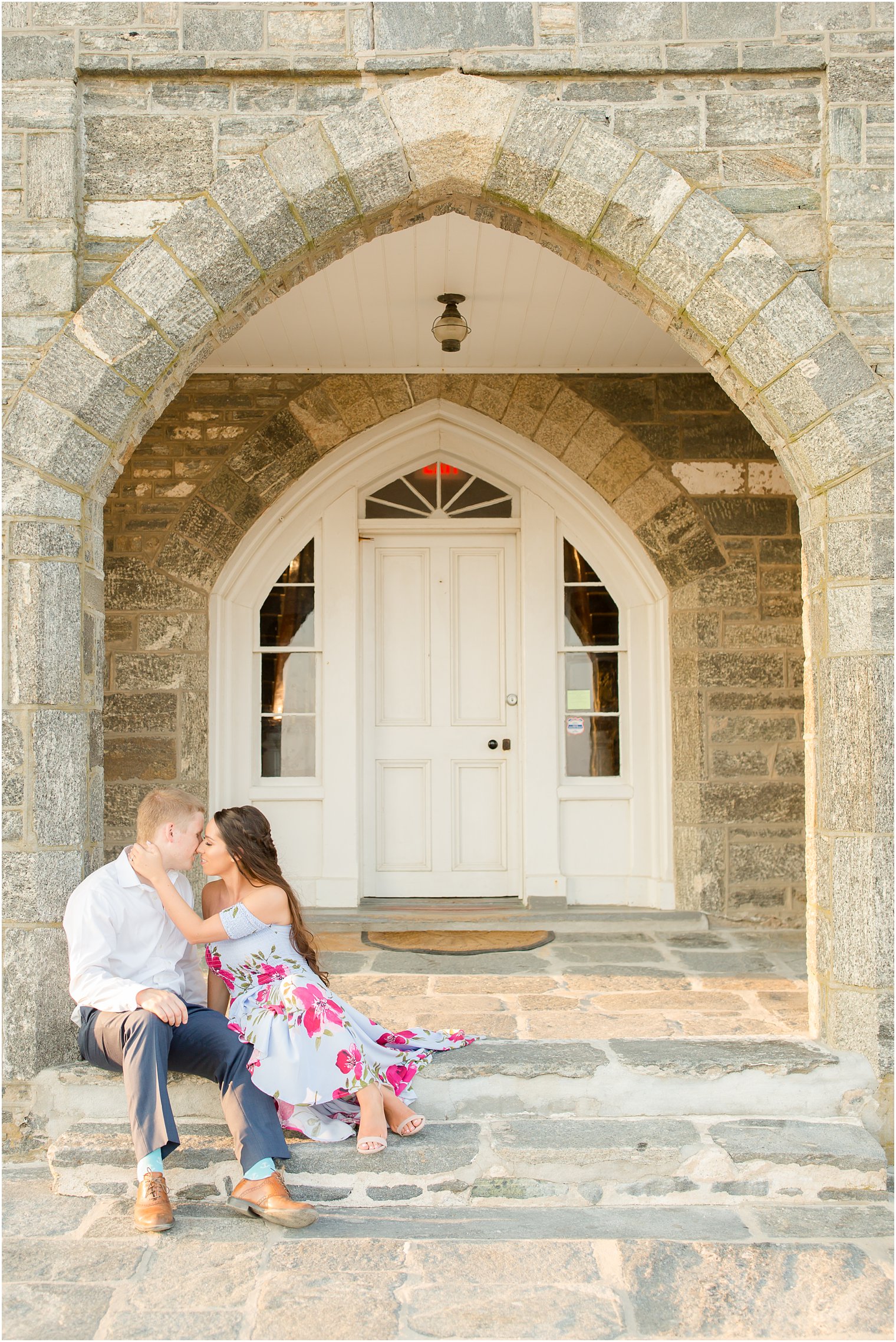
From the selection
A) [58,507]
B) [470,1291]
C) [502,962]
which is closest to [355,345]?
[58,507]

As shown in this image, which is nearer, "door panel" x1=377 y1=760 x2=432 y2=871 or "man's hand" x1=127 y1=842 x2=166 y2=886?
"man's hand" x1=127 y1=842 x2=166 y2=886

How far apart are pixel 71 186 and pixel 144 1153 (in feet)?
9.44

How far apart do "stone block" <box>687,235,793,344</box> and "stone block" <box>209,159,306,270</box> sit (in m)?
1.38

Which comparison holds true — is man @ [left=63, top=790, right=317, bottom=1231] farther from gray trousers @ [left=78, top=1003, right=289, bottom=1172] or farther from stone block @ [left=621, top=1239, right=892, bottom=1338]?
stone block @ [left=621, top=1239, right=892, bottom=1338]

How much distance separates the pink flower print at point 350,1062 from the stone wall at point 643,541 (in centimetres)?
243

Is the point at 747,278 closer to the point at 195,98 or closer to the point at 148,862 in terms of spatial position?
the point at 195,98

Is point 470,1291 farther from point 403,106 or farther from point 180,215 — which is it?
point 403,106

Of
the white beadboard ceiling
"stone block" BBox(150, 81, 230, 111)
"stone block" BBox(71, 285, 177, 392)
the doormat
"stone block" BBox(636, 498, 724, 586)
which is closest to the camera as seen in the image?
"stone block" BBox(71, 285, 177, 392)

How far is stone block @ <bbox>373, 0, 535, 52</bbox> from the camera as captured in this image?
130 inches

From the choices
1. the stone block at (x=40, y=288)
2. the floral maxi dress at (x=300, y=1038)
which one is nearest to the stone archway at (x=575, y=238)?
the stone block at (x=40, y=288)

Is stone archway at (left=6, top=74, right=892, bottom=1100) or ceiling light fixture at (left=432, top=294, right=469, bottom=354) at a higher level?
ceiling light fixture at (left=432, top=294, right=469, bottom=354)

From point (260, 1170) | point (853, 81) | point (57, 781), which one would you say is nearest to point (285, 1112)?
point (260, 1170)

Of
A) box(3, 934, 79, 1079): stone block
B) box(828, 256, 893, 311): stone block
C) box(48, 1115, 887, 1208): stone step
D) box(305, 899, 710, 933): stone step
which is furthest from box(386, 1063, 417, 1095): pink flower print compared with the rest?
box(828, 256, 893, 311): stone block

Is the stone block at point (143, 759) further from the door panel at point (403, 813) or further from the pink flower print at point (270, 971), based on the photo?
the pink flower print at point (270, 971)
